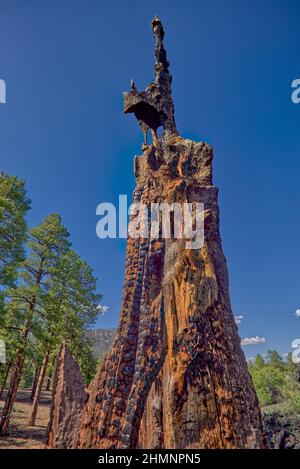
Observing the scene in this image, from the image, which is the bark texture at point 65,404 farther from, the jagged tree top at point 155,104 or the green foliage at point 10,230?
the green foliage at point 10,230

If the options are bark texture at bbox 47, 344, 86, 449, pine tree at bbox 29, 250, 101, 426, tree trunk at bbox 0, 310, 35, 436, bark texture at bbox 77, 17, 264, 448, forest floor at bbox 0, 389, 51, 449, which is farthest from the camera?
pine tree at bbox 29, 250, 101, 426

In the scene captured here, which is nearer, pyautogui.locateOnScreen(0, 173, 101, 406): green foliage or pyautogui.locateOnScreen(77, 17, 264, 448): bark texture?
pyautogui.locateOnScreen(77, 17, 264, 448): bark texture

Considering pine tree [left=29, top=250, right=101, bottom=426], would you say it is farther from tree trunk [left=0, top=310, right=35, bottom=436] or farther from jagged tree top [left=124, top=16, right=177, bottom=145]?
jagged tree top [left=124, top=16, right=177, bottom=145]

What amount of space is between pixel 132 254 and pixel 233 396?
201 centimetres

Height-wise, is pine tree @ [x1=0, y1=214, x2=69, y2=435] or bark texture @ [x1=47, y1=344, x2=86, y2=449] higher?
pine tree @ [x1=0, y1=214, x2=69, y2=435]

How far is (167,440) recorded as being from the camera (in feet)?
8.92

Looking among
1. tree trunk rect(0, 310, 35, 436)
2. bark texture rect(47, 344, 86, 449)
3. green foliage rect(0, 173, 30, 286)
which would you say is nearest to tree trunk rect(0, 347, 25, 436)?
tree trunk rect(0, 310, 35, 436)

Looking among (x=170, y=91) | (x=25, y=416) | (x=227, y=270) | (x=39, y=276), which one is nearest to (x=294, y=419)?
(x=25, y=416)

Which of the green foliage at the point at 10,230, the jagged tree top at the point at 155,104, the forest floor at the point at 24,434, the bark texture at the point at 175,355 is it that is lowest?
the forest floor at the point at 24,434

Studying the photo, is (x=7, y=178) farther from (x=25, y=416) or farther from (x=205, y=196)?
(x=25, y=416)

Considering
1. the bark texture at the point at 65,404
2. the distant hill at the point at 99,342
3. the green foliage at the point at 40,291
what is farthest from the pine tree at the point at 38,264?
the bark texture at the point at 65,404

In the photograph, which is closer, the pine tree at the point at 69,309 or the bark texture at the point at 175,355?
the bark texture at the point at 175,355

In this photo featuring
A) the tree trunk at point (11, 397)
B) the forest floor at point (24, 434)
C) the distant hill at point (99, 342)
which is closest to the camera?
the distant hill at point (99, 342)
